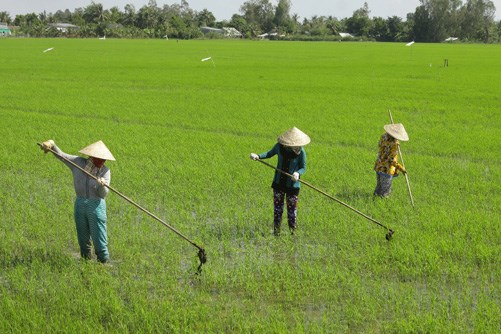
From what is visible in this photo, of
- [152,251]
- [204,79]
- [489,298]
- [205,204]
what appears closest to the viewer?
[489,298]

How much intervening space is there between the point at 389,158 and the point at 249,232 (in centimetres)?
194

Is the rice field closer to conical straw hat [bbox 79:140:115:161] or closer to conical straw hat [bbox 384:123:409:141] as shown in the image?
conical straw hat [bbox 384:123:409:141]

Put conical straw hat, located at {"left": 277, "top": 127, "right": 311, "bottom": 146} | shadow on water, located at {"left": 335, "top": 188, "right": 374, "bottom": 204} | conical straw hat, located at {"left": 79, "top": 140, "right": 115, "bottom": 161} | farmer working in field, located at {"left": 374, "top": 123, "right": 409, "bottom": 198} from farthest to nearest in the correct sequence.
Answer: shadow on water, located at {"left": 335, "top": 188, "right": 374, "bottom": 204} → farmer working in field, located at {"left": 374, "top": 123, "right": 409, "bottom": 198} → conical straw hat, located at {"left": 277, "top": 127, "right": 311, "bottom": 146} → conical straw hat, located at {"left": 79, "top": 140, "right": 115, "bottom": 161}

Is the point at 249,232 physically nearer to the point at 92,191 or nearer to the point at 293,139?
the point at 293,139

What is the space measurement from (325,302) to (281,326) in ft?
2.07

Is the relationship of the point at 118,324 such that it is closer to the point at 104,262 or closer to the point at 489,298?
the point at 104,262

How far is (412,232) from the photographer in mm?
6164

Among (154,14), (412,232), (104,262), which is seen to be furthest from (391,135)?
(154,14)

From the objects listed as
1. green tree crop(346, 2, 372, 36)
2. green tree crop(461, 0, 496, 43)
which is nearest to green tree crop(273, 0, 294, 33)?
green tree crop(346, 2, 372, 36)

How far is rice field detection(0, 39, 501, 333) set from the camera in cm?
461

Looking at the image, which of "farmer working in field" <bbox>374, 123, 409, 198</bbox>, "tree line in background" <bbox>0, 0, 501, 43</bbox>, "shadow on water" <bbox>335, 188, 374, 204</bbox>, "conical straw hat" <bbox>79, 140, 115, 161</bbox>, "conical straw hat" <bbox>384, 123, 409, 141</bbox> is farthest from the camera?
"tree line in background" <bbox>0, 0, 501, 43</bbox>

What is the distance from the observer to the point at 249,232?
645 centimetres

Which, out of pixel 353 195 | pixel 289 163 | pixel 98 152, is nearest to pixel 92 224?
pixel 98 152

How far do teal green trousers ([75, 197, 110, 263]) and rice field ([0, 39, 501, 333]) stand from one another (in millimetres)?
176
